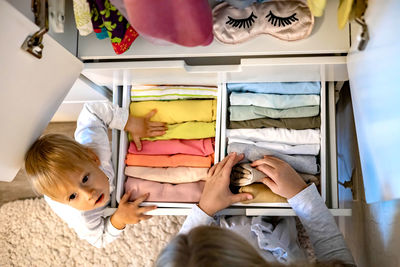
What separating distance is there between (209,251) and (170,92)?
66 centimetres

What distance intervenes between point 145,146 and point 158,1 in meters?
0.59

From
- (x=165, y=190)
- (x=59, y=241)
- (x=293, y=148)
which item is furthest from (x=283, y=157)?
(x=59, y=241)

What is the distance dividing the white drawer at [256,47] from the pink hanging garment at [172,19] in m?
0.24

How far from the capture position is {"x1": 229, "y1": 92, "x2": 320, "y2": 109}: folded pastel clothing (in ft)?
3.53

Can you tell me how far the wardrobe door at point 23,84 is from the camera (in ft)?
2.41

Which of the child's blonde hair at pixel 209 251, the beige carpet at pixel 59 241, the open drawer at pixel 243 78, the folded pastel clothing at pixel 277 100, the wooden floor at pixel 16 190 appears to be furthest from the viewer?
the wooden floor at pixel 16 190

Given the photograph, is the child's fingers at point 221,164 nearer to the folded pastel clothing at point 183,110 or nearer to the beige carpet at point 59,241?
the folded pastel clothing at point 183,110

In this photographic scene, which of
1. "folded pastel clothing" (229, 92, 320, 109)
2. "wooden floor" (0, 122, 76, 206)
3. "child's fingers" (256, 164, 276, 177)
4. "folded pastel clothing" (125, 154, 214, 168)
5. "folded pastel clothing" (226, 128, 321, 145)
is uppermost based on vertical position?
"folded pastel clothing" (229, 92, 320, 109)

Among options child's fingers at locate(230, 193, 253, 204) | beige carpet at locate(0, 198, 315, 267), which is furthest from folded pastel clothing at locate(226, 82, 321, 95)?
beige carpet at locate(0, 198, 315, 267)

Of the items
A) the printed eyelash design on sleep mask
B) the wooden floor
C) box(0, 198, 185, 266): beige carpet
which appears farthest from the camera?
the wooden floor

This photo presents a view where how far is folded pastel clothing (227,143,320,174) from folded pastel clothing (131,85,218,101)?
0.60 ft

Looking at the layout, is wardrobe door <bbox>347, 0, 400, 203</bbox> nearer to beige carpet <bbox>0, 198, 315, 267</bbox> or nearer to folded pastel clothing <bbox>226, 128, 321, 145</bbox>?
folded pastel clothing <bbox>226, 128, 321, 145</bbox>

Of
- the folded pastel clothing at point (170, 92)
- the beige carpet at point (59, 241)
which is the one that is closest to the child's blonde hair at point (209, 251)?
the folded pastel clothing at point (170, 92)

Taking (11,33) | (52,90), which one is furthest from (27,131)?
(11,33)
